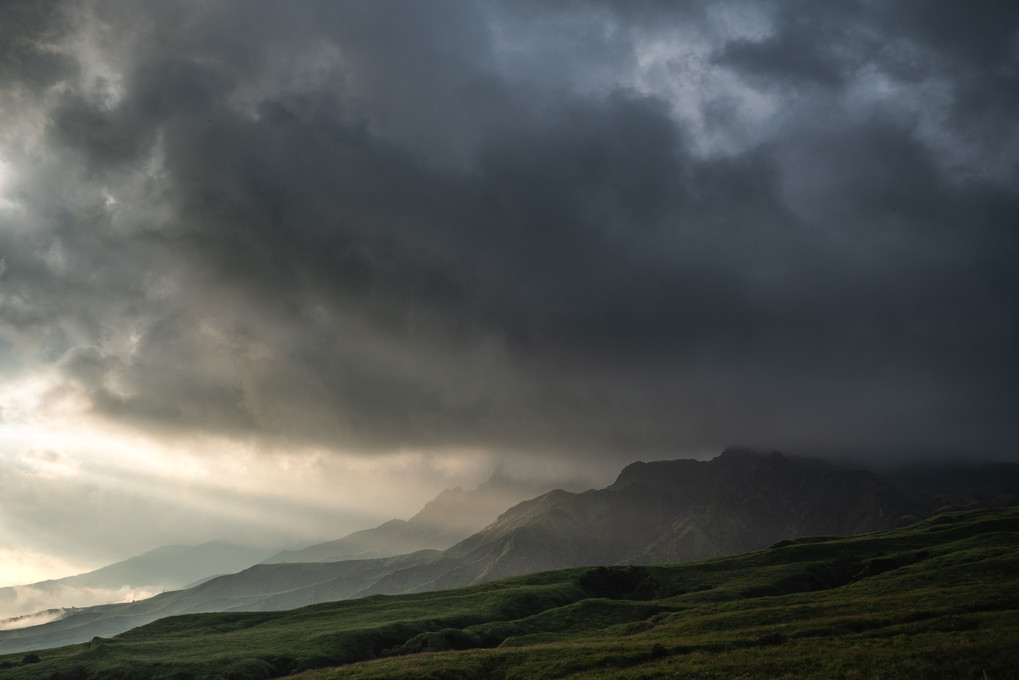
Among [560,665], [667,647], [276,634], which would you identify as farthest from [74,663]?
[667,647]

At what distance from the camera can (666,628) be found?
77375 mm

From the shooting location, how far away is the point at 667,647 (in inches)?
2350

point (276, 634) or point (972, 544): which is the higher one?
point (276, 634)

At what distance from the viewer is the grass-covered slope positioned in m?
50.0

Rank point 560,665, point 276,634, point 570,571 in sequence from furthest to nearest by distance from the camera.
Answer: point 570,571 < point 276,634 < point 560,665

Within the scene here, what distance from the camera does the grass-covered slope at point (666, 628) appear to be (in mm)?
49969

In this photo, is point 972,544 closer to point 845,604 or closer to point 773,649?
point 845,604

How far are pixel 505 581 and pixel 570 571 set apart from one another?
21594 millimetres

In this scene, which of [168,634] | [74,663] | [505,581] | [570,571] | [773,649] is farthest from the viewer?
[505,581]

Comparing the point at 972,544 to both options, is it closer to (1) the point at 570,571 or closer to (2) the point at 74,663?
(1) the point at 570,571

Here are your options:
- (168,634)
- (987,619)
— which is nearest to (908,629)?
(987,619)

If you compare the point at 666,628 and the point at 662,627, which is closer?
the point at 666,628

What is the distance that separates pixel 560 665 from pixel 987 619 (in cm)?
4006

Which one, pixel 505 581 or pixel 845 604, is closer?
pixel 845 604
